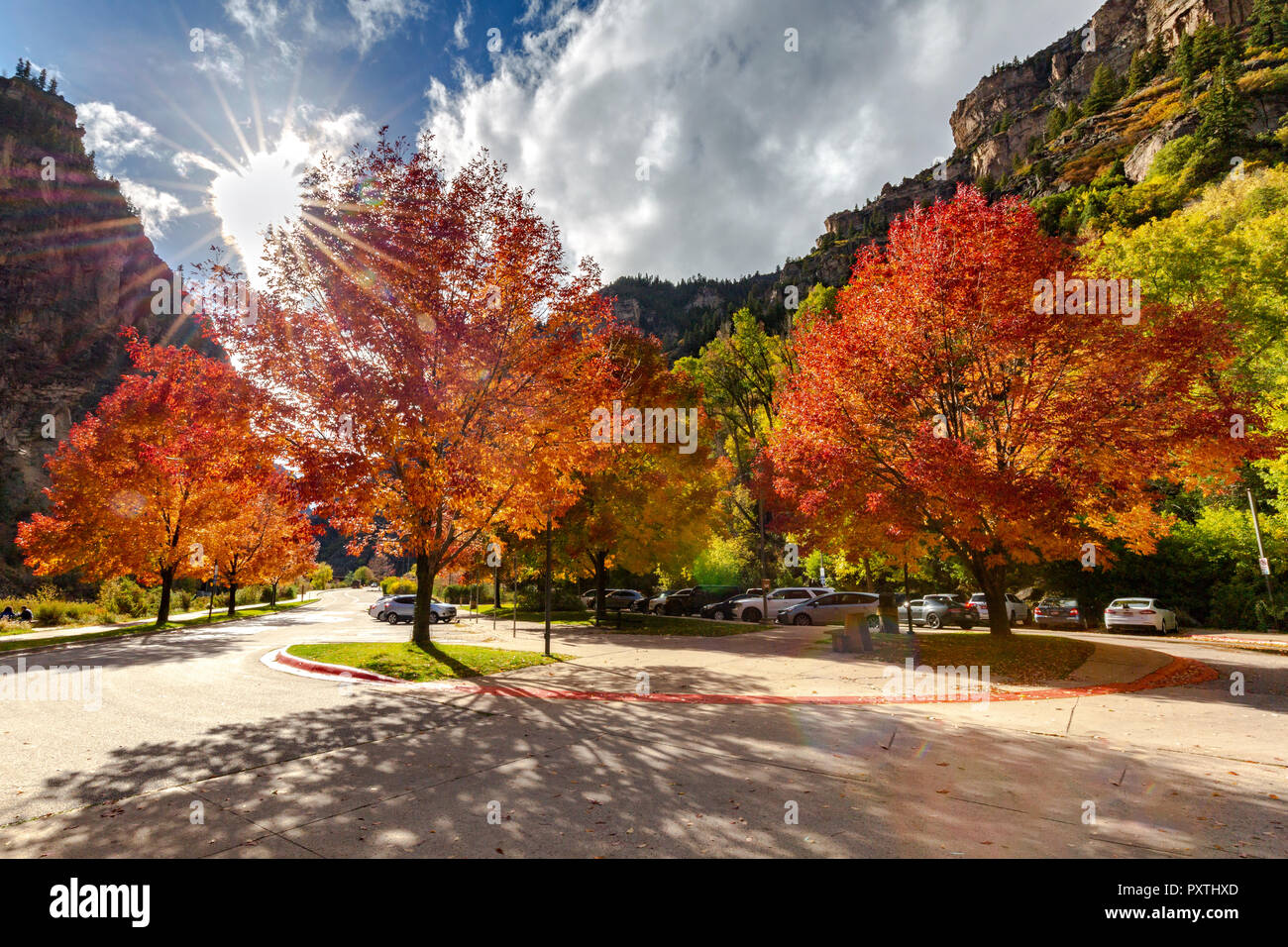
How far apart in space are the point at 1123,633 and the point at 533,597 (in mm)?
31366

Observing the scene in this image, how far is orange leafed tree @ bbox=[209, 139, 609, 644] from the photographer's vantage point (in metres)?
11.5

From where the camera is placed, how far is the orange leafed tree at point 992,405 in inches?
442

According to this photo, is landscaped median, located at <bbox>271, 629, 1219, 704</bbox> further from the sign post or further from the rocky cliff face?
the rocky cliff face

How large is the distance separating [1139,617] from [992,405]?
1653cm

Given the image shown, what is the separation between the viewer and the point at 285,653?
14.5 meters

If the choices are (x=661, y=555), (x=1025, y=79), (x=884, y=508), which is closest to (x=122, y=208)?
(x=661, y=555)

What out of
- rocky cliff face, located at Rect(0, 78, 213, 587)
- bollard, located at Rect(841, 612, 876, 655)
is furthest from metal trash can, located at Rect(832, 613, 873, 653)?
rocky cliff face, located at Rect(0, 78, 213, 587)

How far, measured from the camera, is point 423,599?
14789mm

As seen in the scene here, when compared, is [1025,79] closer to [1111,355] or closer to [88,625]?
[1111,355]

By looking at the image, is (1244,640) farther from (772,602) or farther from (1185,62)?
(1185,62)

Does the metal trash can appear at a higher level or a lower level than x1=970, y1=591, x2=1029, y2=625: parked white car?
higher

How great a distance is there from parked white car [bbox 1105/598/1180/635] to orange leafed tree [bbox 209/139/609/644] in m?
23.1

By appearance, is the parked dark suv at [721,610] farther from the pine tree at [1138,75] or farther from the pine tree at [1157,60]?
the pine tree at [1157,60]
